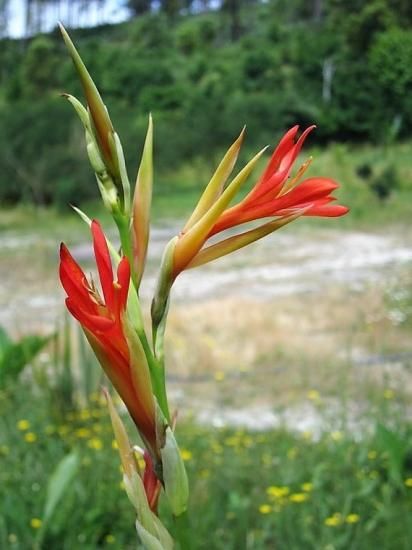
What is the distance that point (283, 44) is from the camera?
35.0 meters

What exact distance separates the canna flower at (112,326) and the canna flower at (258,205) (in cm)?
8

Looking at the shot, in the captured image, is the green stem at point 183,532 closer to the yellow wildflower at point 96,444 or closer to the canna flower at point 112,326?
the canna flower at point 112,326

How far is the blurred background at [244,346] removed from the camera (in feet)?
8.07

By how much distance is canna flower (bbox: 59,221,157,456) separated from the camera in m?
0.67

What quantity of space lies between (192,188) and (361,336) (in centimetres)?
1493

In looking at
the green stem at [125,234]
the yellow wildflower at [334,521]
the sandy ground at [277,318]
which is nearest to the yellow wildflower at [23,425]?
the sandy ground at [277,318]

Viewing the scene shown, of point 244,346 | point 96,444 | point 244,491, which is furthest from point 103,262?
point 244,346

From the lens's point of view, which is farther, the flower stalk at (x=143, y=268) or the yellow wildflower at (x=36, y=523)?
the yellow wildflower at (x=36, y=523)

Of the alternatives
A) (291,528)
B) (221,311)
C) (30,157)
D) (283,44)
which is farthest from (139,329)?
(283,44)

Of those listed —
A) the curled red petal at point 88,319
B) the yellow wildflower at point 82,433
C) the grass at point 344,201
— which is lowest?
the grass at point 344,201

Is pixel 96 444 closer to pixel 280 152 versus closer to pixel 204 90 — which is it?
pixel 280 152

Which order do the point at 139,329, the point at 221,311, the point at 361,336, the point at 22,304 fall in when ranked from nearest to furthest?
A: the point at 139,329, the point at 361,336, the point at 221,311, the point at 22,304

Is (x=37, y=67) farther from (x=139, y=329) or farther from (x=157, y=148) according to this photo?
(x=139, y=329)

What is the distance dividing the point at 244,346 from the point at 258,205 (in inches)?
227
